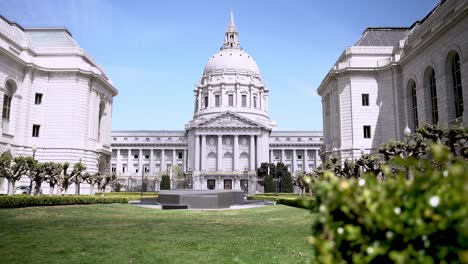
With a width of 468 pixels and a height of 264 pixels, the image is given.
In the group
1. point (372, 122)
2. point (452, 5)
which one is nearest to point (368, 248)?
point (452, 5)

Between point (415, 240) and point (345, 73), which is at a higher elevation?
point (345, 73)

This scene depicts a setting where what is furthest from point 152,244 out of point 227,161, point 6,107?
point 227,161

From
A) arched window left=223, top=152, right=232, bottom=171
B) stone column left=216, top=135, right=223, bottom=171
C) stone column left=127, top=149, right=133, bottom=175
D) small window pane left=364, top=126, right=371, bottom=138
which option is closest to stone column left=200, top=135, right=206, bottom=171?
stone column left=216, top=135, right=223, bottom=171

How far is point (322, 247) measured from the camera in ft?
9.05

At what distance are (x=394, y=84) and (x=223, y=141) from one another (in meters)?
61.2

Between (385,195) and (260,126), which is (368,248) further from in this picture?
(260,126)

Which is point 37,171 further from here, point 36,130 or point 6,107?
point 36,130

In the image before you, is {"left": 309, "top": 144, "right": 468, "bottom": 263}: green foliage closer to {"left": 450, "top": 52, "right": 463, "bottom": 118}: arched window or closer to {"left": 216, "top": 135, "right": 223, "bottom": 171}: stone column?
{"left": 450, "top": 52, "right": 463, "bottom": 118}: arched window

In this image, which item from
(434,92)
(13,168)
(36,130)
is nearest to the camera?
(13,168)

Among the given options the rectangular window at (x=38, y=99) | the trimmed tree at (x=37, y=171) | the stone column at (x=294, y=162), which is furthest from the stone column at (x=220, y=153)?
the trimmed tree at (x=37, y=171)

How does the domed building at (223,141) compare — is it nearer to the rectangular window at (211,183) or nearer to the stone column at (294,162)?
the stone column at (294,162)

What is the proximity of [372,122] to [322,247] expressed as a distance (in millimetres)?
44959

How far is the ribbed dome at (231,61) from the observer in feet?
388

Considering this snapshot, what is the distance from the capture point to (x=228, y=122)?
10025 cm
